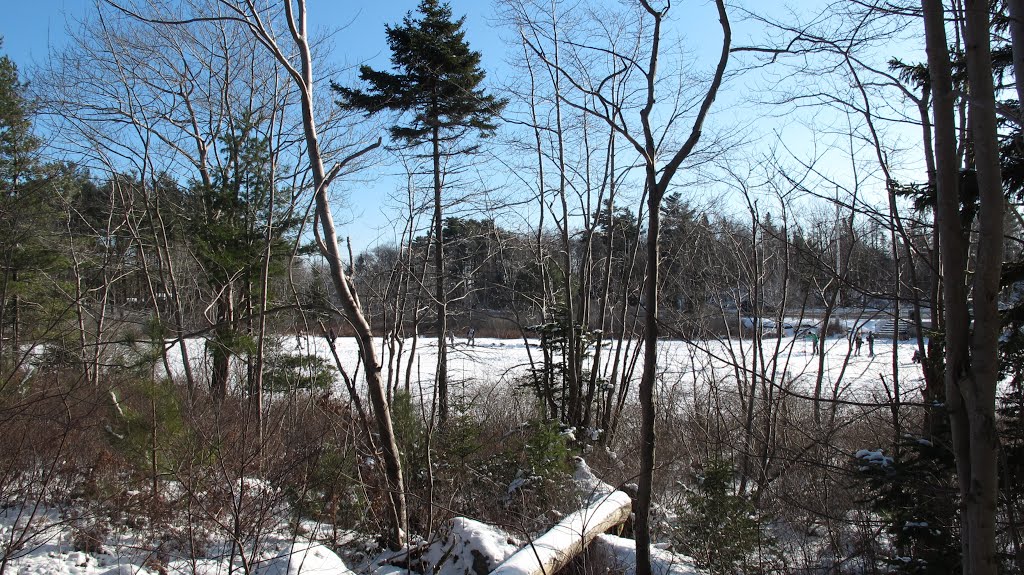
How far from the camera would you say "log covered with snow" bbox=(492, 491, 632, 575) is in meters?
3.85

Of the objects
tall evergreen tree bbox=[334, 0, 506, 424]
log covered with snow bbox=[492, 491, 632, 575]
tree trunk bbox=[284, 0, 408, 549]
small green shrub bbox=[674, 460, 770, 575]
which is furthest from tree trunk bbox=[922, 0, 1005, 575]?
tall evergreen tree bbox=[334, 0, 506, 424]

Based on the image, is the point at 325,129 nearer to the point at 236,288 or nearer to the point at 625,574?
the point at 236,288

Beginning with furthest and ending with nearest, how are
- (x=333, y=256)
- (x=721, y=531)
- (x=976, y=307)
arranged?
(x=721, y=531) → (x=333, y=256) → (x=976, y=307)

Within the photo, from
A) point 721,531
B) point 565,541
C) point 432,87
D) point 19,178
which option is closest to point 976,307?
point 721,531

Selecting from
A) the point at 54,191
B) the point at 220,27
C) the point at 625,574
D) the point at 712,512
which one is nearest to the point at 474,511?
the point at 625,574

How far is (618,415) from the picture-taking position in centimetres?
1057

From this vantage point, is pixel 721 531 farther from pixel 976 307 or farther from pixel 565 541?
pixel 976 307

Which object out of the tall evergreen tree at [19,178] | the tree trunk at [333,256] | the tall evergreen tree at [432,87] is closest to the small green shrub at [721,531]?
the tree trunk at [333,256]

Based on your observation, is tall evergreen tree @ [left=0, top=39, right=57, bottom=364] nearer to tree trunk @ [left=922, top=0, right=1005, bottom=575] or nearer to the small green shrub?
the small green shrub

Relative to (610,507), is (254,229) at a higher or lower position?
higher

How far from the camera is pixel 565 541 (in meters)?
4.39

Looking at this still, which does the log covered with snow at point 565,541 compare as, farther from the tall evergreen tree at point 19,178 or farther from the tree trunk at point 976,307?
the tall evergreen tree at point 19,178

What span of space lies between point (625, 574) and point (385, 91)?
31.8 feet

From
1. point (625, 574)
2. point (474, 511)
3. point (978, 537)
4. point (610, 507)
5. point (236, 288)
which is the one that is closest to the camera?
point (978, 537)
